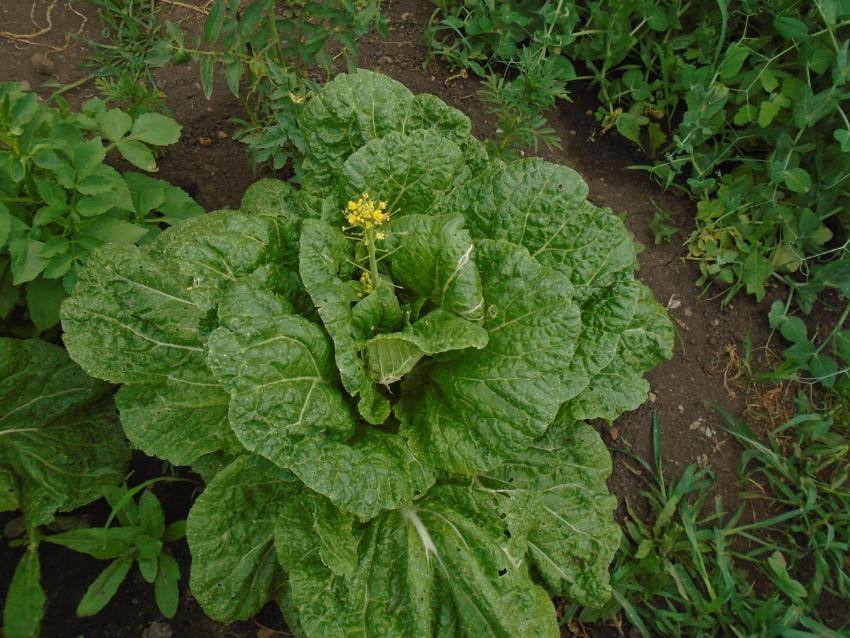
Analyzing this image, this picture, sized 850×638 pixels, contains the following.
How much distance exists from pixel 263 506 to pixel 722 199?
291 cm

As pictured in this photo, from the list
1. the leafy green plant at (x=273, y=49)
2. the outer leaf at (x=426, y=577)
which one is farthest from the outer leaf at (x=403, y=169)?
the outer leaf at (x=426, y=577)

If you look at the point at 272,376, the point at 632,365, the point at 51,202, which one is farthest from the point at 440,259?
the point at 51,202

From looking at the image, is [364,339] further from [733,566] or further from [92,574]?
[733,566]

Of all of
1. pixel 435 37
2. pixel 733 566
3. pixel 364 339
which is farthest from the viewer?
pixel 435 37

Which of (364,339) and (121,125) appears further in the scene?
(121,125)

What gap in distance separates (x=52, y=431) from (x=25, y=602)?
64cm

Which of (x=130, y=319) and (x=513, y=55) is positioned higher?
(x=513, y=55)

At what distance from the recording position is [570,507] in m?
2.58

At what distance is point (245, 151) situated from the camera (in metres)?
3.45

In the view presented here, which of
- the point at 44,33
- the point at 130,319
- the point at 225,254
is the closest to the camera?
the point at 225,254

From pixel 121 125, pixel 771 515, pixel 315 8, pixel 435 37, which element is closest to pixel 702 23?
pixel 435 37

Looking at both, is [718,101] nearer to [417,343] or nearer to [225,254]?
[417,343]

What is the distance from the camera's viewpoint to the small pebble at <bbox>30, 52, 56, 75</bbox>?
3494mm

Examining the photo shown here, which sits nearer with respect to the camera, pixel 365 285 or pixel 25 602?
pixel 365 285
